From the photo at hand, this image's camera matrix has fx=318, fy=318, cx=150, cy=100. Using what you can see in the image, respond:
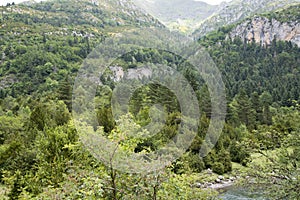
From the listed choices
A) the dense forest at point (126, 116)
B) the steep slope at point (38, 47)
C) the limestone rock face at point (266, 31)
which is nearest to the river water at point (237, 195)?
the dense forest at point (126, 116)

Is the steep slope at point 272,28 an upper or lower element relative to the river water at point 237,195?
upper

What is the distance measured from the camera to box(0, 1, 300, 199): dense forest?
26.2 feet

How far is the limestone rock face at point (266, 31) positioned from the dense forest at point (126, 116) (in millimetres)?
4844

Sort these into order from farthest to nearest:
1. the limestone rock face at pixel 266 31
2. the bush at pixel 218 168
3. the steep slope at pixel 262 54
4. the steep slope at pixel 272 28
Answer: the steep slope at pixel 272 28 < the limestone rock face at pixel 266 31 < the steep slope at pixel 262 54 < the bush at pixel 218 168

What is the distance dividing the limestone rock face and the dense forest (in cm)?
484

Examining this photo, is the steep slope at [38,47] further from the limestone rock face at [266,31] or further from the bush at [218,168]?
the limestone rock face at [266,31]

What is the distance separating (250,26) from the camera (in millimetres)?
149500

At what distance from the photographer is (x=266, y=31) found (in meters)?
142

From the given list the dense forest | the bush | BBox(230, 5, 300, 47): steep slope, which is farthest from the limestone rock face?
the bush

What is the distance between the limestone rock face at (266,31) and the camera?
134m

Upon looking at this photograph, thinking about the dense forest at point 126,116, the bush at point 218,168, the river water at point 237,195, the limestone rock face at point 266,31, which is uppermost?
the limestone rock face at point 266,31

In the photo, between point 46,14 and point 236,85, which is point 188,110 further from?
point 46,14

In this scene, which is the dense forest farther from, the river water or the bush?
the river water

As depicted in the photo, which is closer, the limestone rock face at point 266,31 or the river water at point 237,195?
the river water at point 237,195
